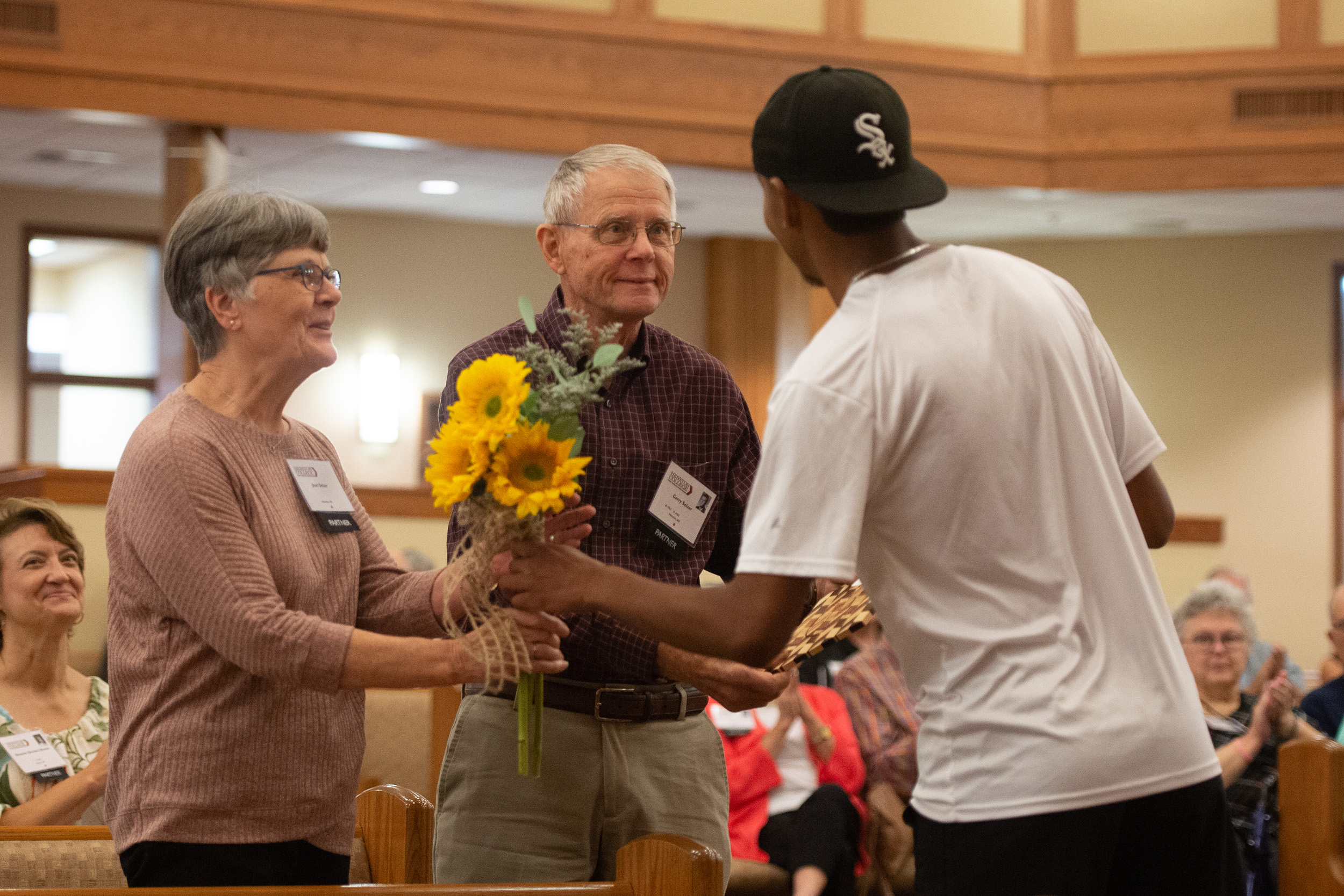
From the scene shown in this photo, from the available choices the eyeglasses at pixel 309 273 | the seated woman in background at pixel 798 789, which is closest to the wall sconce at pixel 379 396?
the seated woman in background at pixel 798 789

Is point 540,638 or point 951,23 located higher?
point 951,23

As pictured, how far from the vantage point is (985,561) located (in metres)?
1.55

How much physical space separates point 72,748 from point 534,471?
2231 mm

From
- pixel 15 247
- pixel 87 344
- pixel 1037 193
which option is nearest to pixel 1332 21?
pixel 1037 193

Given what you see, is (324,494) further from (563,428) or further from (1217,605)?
(1217,605)

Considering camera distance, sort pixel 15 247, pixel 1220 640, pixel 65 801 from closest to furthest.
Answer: pixel 65 801 < pixel 1220 640 < pixel 15 247

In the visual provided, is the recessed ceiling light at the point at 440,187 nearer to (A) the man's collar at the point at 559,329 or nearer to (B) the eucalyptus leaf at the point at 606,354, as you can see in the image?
(A) the man's collar at the point at 559,329

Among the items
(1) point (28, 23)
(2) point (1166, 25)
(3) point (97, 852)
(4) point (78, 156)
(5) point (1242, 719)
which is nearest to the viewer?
(3) point (97, 852)

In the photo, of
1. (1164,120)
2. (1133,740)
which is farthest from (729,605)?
(1164,120)

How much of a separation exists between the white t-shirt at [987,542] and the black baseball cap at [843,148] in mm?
113

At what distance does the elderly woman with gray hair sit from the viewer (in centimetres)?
182

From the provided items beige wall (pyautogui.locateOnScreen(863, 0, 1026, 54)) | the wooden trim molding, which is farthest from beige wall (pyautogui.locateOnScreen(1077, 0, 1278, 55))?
the wooden trim molding

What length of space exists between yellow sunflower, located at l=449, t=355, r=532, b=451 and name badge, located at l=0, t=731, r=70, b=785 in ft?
6.78

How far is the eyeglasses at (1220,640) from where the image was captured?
4.72m
